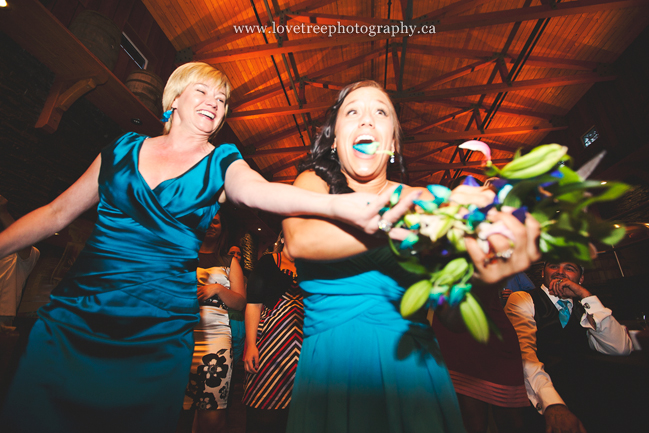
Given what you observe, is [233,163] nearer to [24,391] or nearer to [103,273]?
[103,273]

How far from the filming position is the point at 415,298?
532mm

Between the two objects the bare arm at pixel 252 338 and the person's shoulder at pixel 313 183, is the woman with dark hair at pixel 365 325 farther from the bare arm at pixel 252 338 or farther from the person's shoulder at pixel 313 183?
the bare arm at pixel 252 338

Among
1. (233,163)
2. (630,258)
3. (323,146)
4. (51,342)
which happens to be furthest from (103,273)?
(630,258)

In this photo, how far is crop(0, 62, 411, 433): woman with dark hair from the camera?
796 millimetres

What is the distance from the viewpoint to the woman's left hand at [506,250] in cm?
50

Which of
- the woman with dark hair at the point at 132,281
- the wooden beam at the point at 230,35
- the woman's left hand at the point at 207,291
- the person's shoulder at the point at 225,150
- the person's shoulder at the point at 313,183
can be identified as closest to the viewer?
the woman with dark hair at the point at 132,281

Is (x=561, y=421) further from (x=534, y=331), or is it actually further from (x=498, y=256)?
(x=498, y=256)

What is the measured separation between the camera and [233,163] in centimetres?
103

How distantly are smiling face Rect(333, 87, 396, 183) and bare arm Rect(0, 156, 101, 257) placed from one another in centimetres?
89

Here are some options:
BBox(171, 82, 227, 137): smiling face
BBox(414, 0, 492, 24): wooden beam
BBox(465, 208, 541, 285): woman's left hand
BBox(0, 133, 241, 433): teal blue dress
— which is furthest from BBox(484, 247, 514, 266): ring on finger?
BBox(414, 0, 492, 24): wooden beam

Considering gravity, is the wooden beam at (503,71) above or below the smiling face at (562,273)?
above

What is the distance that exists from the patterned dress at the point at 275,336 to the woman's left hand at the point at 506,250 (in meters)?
1.77

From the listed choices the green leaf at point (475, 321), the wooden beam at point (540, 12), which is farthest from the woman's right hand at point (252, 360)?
the wooden beam at point (540, 12)

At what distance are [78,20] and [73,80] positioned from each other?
71 centimetres
